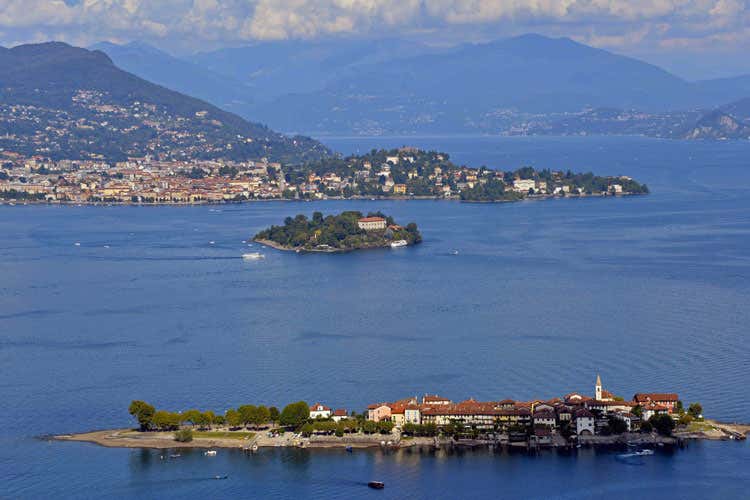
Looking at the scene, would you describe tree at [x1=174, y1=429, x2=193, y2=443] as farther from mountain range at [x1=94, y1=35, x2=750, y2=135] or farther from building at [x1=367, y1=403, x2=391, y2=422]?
mountain range at [x1=94, y1=35, x2=750, y2=135]

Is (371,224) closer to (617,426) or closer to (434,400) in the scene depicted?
(434,400)

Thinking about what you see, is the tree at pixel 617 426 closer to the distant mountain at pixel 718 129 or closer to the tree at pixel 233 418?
the tree at pixel 233 418

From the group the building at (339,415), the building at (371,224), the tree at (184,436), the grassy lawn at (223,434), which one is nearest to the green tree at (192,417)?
the grassy lawn at (223,434)

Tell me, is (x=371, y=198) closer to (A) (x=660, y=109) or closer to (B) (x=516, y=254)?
(B) (x=516, y=254)

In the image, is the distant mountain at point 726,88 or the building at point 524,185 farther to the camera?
the distant mountain at point 726,88

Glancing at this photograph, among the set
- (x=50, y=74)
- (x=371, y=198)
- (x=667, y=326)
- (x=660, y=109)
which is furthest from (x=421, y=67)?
(x=667, y=326)

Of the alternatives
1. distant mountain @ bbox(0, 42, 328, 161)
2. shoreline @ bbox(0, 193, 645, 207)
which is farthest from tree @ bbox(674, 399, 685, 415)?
distant mountain @ bbox(0, 42, 328, 161)

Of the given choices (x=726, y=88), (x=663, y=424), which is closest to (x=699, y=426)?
(x=663, y=424)

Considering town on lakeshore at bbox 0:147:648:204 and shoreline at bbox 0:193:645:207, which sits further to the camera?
town on lakeshore at bbox 0:147:648:204
